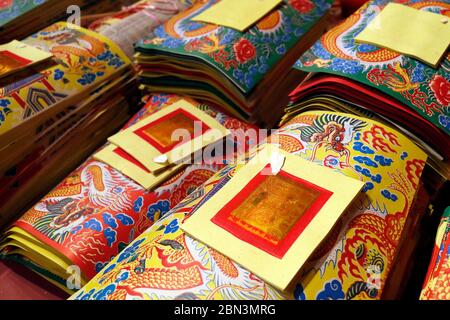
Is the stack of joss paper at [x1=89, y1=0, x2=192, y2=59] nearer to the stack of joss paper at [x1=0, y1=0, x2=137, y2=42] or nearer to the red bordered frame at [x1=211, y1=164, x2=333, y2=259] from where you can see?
the stack of joss paper at [x1=0, y1=0, x2=137, y2=42]

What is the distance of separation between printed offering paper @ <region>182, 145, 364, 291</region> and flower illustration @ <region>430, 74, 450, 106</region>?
0.29m

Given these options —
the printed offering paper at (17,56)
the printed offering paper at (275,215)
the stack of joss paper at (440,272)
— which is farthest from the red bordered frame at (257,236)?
the printed offering paper at (17,56)

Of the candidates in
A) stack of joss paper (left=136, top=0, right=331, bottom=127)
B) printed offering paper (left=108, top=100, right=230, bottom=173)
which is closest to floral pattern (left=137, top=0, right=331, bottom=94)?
stack of joss paper (left=136, top=0, right=331, bottom=127)

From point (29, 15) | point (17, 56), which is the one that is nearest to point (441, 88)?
point (17, 56)

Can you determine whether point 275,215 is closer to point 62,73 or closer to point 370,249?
point 370,249

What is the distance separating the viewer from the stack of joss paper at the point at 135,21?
1190mm

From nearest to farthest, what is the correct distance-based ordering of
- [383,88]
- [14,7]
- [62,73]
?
[383,88], [62,73], [14,7]

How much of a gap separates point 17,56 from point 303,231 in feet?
2.66

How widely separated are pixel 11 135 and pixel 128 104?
14.2 inches

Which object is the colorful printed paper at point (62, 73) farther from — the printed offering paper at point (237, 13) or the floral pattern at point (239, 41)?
the printed offering paper at point (237, 13)

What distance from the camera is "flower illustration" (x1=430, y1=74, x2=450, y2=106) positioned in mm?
837

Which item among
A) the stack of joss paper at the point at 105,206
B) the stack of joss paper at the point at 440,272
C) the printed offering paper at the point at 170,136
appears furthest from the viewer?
the printed offering paper at the point at 170,136

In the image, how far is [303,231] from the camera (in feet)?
2.14

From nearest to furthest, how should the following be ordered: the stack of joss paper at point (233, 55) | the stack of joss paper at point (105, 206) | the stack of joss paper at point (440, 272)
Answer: the stack of joss paper at point (440, 272), the stack of joss paper at point (105, 206), the stack of joss paper at point (233, 55)
